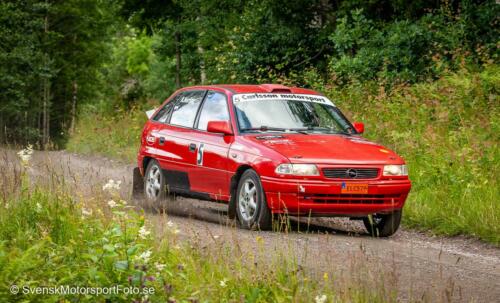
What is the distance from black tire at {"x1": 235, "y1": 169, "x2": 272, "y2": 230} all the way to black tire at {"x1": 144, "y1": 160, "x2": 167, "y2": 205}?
195 centimetres

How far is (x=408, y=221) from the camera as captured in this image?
12.4 metres

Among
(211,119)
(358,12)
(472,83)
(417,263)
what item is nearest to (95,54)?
(358,12)

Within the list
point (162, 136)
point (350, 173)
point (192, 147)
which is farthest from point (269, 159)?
point (162, 136)

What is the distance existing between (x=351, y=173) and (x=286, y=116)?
1.57 m

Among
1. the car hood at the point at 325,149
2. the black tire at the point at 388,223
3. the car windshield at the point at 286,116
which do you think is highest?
the car windshield at the point at 286,116

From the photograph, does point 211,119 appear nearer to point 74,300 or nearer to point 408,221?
point 408,221

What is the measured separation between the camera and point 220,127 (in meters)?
11.6

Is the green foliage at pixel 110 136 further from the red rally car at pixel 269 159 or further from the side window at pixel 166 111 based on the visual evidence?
the red rally car at pixel 269 159

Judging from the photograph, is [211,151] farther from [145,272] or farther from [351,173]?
[145,272]

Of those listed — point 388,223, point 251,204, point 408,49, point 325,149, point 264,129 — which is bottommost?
point 388,223

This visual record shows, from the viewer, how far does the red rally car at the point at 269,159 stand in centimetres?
1062

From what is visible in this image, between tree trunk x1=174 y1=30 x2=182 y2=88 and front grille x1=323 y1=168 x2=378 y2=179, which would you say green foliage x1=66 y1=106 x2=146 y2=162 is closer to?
tree trunk x1=174 y1=30 x2=182 y2=88

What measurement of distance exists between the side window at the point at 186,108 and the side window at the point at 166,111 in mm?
124

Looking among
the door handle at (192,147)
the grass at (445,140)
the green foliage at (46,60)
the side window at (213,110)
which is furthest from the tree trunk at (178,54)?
the door handle at (192,147)
